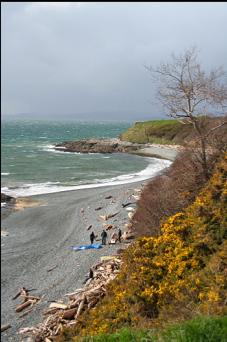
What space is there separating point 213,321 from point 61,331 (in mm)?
6782

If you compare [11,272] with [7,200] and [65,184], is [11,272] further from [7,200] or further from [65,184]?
[65,184]

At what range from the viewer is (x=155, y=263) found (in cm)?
1200

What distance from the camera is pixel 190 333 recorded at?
243 inches

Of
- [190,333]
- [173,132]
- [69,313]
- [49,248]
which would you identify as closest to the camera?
[190,333]

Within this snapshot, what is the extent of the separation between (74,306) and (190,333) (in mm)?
8445

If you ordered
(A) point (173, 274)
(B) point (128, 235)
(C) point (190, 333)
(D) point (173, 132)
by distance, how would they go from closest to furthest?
(C) point (190, 333)
(A) point (173, 274)
(B) point (128, 235)
(D) point (173, 132)

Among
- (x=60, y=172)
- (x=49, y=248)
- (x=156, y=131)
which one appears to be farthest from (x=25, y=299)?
(x=60, y=172)

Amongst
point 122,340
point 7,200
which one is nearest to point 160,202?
point 122,340

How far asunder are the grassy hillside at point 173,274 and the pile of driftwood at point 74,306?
4.13 feet

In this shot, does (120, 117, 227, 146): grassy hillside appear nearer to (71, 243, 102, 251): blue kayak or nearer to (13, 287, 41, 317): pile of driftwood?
(71, 243, 102, 251): blue kayak

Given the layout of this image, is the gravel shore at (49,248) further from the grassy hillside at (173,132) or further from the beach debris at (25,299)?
the grassy hillside at (173,132)

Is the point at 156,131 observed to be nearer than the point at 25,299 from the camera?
No

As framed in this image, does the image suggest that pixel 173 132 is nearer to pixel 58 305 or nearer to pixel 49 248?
pixel 49 248

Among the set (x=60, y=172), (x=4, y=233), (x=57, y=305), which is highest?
(x=57, y=305)
